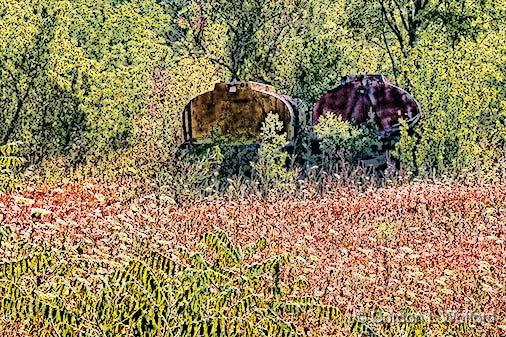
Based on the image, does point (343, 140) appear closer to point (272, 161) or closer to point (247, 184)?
point (272, 161)

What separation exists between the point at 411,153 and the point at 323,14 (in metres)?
10.1

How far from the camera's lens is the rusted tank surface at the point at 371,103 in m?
19.2

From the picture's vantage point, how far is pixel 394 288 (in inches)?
317

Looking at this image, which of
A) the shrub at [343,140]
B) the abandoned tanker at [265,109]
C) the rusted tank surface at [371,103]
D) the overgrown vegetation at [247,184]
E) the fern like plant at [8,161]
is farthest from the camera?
the abandoned tanker at [265,109]

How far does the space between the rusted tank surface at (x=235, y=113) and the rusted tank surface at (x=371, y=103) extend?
3.49 ft

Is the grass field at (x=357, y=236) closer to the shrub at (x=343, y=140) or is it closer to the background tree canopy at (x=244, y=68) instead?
the background tree canopy at (x=244, y=68)

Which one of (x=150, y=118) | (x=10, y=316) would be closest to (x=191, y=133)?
(x=150, y=118)

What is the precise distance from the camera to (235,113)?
64.9ft

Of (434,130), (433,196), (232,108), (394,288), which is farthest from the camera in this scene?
(232,108)

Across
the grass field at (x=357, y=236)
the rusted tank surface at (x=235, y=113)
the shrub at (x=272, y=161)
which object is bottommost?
the grass field at (x=357, y=236)

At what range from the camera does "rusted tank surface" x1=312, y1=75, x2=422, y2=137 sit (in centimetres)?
1920

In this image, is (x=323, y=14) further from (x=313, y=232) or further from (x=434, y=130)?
(x=313, y=232)

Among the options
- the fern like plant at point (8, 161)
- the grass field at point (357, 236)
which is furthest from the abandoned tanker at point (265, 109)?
the fern like plant at point (8, 161)

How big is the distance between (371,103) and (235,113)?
2873 mm
